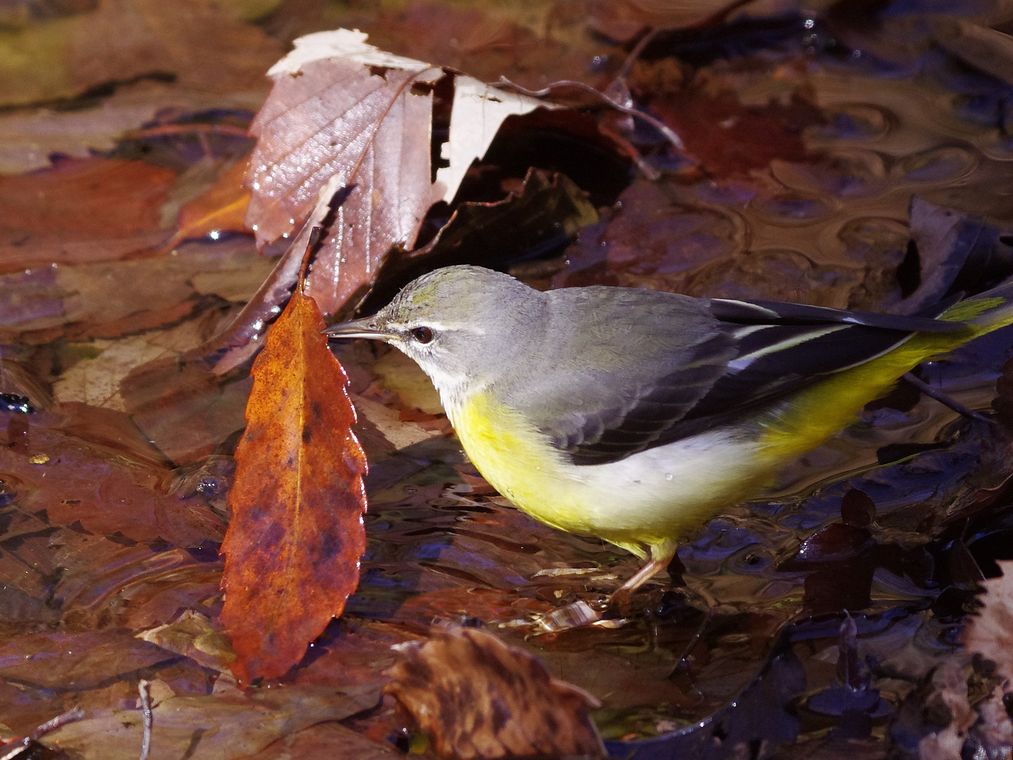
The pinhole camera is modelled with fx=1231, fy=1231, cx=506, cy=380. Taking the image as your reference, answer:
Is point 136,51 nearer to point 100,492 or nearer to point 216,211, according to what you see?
point 216,211

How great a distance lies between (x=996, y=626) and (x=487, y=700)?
169 cm

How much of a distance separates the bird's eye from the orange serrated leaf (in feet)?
7.44

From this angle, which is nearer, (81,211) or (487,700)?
(487,700)

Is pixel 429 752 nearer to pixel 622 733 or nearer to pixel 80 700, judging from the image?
pixel 622 733

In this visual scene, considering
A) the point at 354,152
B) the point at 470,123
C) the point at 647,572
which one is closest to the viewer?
the point at 647,572

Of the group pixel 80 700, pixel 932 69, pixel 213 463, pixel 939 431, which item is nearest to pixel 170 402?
pixel 213 463

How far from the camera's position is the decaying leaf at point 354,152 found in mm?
6340

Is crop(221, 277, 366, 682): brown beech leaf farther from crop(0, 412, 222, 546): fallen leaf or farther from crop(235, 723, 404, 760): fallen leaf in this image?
crop(0, 412, 222, 546): fallen leaf

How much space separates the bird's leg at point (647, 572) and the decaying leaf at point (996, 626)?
1.33 metres

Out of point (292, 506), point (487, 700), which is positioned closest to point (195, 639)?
point (292, 506)

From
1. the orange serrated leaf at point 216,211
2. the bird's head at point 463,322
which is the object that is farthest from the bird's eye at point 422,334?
the orange serrated leaf at point 216,211

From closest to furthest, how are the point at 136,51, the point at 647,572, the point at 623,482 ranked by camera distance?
the point at 623,482 → the point at 647,572 → the point at 136,51

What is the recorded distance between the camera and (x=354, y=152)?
650 cm

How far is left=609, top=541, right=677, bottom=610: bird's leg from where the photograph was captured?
16.5ft
